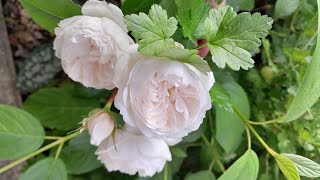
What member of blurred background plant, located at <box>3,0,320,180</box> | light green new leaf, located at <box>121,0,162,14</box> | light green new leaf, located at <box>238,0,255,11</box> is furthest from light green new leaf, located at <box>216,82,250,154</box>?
light green new leaf, located at <box>121,0,162,14</box>

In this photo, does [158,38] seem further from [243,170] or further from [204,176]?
[204,176]

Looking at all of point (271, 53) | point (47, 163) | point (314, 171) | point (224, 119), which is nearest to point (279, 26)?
point (271, 53)

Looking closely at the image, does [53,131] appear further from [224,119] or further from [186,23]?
[186,23]

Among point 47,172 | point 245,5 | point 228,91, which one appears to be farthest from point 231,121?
point 47,172

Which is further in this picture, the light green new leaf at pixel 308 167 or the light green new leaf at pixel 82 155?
the light green new leaf at pixel 82 155

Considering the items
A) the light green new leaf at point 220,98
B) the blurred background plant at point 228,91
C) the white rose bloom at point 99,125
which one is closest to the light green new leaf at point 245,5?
the blurred background plant at point 228,91

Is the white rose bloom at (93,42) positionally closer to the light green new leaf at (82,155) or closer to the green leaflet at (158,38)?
the green leaflet at (158,38)

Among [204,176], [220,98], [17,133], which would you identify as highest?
[220,98]
